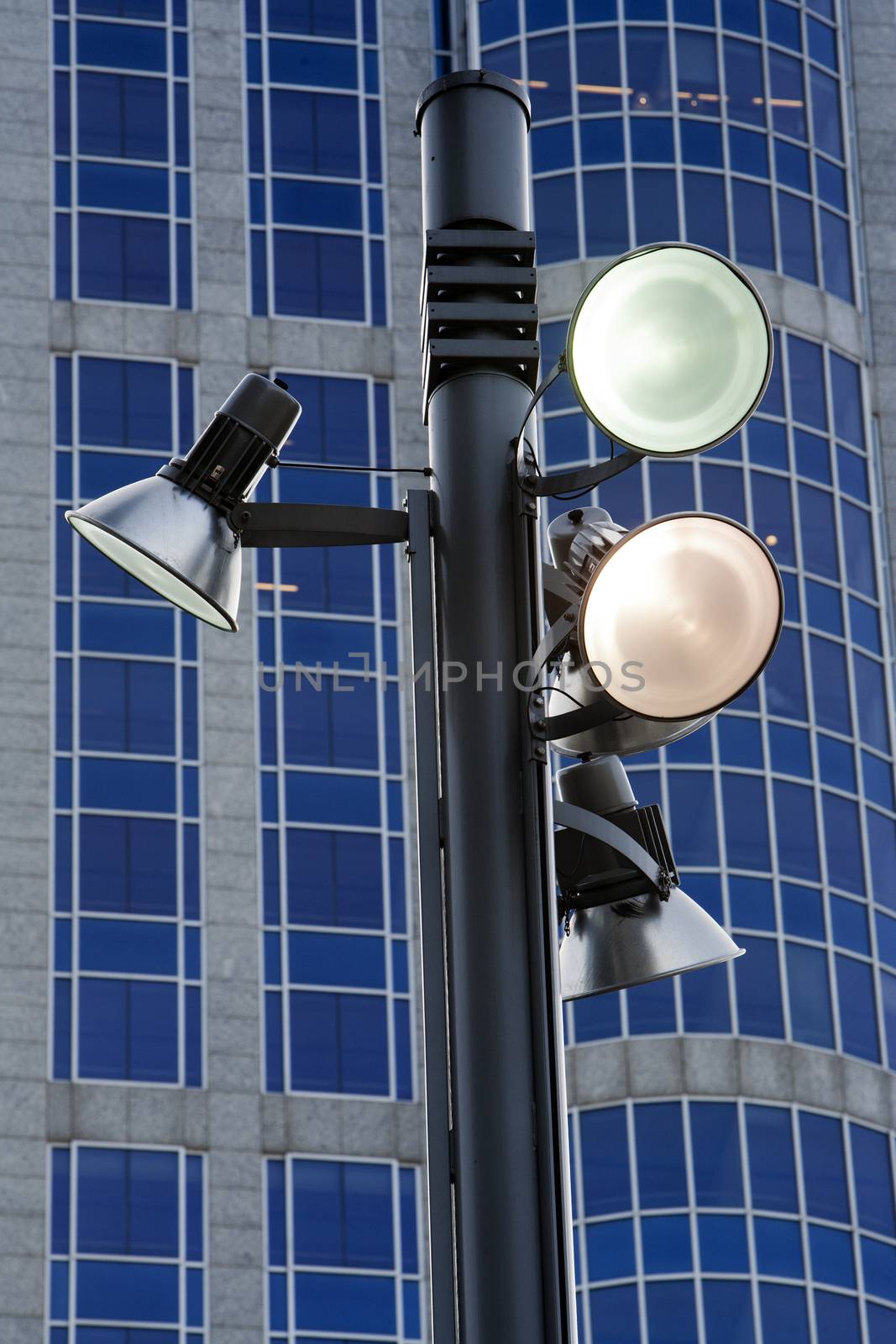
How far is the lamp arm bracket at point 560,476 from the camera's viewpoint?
14.6 feet

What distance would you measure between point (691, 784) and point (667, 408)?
3155 cm

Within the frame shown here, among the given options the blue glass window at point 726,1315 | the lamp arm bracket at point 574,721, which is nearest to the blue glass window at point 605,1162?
the blue glass window at point 726,1315

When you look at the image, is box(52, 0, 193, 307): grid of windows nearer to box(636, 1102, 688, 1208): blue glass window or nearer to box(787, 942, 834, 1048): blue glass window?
box(787, 942, 834, 1048): blue glass window

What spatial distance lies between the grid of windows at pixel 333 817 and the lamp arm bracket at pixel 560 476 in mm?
30103

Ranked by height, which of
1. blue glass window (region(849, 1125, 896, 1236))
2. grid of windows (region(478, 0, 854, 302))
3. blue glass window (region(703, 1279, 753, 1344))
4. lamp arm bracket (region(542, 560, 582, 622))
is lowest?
lamp arm bracket (region(542, 560, 582, 622))

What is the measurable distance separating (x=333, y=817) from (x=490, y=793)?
1273 inches

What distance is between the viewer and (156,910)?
35531mm

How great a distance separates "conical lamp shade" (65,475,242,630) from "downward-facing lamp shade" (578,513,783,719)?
834 millimetres

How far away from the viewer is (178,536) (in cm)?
469

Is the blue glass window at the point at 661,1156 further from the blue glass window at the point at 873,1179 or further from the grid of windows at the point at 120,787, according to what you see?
the grid of windows at the point at 120,787

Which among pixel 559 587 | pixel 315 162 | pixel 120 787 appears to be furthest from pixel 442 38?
pixel 559 587

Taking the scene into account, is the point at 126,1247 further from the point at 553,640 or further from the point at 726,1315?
the point at 553,640

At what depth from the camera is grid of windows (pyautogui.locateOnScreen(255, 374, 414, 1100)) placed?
3541cm

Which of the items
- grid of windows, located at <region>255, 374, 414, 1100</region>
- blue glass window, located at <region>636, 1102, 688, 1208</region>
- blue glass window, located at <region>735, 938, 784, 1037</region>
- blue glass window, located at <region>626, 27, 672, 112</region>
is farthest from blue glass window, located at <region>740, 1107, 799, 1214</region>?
blue glass window, located at <region>626, 27, 672, 112</region>
